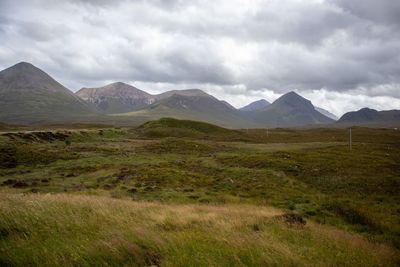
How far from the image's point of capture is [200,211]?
51.2 ft

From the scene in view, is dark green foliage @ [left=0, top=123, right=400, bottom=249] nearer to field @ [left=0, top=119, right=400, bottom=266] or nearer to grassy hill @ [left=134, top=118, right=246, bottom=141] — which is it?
field @ [left=0, top=119, right=400, bottom=266]

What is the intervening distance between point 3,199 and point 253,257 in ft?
31.9

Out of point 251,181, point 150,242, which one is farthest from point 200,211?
point 251,181

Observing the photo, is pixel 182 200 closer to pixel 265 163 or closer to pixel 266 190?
pixel 266 190

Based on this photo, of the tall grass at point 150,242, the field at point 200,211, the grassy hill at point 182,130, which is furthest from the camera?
the grassy hill at point 182,130

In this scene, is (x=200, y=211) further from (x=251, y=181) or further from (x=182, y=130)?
(x=182, y=130)

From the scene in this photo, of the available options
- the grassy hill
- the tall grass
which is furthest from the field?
the grassy hill

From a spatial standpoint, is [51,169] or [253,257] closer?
[253,257]

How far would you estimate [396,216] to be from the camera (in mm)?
17969

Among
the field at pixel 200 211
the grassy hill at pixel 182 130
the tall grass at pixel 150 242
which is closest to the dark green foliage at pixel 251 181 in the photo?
the field at pixel 200 211

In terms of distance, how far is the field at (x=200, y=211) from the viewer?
8117 millimetres

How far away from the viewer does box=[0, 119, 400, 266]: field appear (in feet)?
26.6

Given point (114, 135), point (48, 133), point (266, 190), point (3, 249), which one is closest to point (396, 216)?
point (266, 190)

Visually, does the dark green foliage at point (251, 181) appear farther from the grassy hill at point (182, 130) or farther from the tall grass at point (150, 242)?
the grassy hill at point (182, 130)
